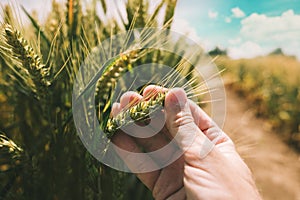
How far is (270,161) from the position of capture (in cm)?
306

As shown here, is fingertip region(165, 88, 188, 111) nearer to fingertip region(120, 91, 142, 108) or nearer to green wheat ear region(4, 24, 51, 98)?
fingertip region(120, 91, 142, 108)

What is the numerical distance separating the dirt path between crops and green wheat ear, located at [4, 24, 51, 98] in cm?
134

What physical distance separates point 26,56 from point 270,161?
2.88 m

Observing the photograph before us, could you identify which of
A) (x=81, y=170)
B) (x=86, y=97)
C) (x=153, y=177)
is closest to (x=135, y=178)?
(x=153, y=177)

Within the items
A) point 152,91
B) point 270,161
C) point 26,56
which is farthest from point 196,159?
point 270,161

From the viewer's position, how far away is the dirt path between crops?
2.54 meters

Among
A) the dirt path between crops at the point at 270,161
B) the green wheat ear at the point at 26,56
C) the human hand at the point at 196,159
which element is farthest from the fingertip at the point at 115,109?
the dirt path between crops at the point at 270,161

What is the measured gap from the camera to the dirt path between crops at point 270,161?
254 centimetres

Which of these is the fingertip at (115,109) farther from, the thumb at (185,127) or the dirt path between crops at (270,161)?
the dirt path between crops at (270,161)

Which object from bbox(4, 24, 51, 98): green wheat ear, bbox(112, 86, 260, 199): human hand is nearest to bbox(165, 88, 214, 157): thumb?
bbox(112, 86, 260, 199): human hand

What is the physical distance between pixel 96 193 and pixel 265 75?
15.9 ft

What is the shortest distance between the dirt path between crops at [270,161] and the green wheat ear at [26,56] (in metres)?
1.34

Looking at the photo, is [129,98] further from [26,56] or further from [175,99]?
[26,56]

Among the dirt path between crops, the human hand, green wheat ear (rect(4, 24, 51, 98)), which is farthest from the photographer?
the dirt path between crops
